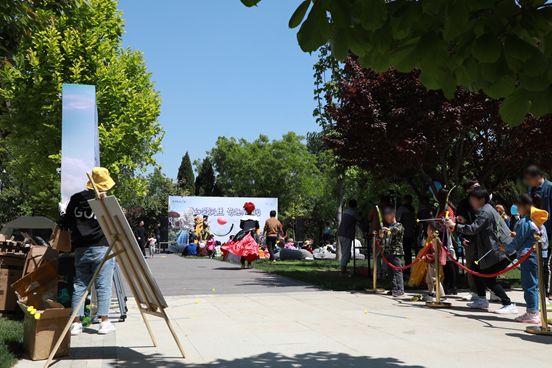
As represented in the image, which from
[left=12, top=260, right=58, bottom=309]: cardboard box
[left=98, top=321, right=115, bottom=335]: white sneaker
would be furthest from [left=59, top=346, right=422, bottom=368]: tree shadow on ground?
[left=98, top=321, right=115, bottom=335]: white sneaker

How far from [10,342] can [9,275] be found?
2.11 m

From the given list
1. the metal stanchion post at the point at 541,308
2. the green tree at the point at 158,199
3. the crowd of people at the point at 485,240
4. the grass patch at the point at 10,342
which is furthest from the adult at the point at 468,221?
the green tree at the point at 158,199

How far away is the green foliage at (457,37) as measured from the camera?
3.40 metres

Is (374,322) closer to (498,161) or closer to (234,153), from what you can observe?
(498,161)

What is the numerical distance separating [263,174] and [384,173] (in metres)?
45.3

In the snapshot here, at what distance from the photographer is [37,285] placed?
578 cm

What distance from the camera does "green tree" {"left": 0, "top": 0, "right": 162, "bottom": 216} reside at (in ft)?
57.8

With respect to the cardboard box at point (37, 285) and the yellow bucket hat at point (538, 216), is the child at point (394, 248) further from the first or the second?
the cardboard box at point (37, 285)

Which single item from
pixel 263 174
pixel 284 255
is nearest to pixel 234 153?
A: pixel 263 174

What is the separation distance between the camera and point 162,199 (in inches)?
2261

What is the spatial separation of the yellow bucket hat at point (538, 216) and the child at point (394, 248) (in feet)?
10.4

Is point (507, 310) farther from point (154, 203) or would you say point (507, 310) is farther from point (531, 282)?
point (154, 203)

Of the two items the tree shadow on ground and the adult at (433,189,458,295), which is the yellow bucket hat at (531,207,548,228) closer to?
the adult at (433,189,458,295)

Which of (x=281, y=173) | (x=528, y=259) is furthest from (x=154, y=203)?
(x=528, y=259)
